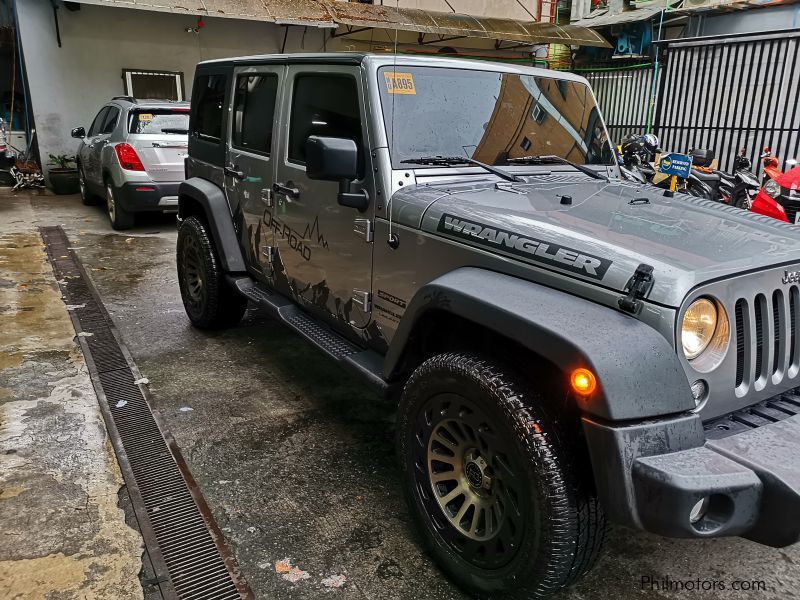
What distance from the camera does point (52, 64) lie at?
38.6 feet

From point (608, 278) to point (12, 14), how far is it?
1393 cm

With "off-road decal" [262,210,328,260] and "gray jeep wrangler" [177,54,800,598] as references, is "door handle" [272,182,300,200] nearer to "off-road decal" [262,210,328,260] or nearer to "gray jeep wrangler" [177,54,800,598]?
"gray jeep wrangler" [177,54,800,598]

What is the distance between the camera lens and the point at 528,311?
2031 millimetres

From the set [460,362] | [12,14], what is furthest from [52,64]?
[460,362]

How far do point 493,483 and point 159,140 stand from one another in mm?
7504

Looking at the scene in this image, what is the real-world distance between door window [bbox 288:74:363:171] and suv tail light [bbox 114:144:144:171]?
17.8ft

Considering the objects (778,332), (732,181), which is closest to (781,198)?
(732,181)

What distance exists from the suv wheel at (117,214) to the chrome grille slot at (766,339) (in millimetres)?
8153

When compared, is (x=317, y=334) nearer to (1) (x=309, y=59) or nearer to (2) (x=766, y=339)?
(1) (x=309, y=59)

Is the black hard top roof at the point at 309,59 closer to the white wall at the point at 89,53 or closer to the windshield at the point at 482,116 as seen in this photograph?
the windshield at the point at 482,116

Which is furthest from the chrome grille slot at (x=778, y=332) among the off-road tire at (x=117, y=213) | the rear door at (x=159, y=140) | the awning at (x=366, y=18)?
the awning at (x=366, y=18)

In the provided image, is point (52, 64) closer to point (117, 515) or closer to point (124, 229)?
point (124, 229)

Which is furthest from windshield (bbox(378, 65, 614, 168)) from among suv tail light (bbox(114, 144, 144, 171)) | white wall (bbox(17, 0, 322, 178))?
white wall (bbox(17, 0, 322, 178))

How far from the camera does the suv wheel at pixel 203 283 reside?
454 centimetres
